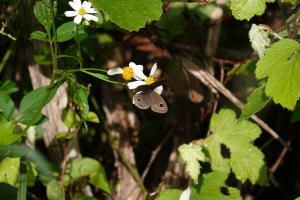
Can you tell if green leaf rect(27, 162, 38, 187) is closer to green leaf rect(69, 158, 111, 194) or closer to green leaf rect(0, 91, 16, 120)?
green leaf rect(69, 158, 111, 194)

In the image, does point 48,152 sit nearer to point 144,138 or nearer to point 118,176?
point 118,176

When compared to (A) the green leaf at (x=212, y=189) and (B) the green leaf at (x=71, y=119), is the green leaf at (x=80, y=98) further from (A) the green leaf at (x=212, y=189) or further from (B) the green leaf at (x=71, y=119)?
(A) the green leaf at (x=212, y=189)

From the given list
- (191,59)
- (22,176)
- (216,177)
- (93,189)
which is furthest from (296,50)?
(93,189)

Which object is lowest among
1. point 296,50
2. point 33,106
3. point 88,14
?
point 33,106

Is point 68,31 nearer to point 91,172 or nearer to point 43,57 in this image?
point 43,57

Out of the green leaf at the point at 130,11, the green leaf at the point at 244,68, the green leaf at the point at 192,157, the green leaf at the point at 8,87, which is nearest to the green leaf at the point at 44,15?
the green leaf at the point at 130,11
